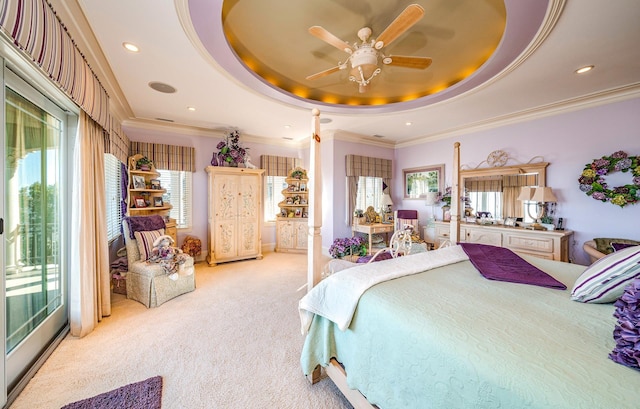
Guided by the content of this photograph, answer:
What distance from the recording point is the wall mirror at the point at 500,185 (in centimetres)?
374

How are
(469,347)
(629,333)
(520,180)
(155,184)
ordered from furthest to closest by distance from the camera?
(155,184) < (520,180) < (469,347) < (629,333)

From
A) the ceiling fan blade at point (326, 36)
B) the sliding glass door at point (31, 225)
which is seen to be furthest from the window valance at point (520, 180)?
the sliding glass door at point (31, 225)

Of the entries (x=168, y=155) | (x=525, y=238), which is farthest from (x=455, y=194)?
(x=168, y=155)

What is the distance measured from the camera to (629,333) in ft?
2.72

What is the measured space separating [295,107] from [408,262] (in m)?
2.69

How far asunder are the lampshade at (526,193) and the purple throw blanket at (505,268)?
1911 mm

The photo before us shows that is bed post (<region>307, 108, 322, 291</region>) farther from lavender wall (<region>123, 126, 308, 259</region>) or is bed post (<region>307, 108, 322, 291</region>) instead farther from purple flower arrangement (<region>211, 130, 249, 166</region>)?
lavender wall (<region>123, 126, 308, 259</region>)

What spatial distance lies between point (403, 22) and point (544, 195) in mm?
3293

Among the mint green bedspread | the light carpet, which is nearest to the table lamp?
the mint green bedspread

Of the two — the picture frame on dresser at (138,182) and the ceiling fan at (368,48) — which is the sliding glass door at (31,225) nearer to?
the picture frame on dresser at (138,182)

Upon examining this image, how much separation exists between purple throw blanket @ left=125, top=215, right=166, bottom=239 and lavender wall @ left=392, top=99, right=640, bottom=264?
17.5 feet

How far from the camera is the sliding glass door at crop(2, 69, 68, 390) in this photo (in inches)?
64.3

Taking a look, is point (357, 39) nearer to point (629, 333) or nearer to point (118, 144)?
point (629, 333)

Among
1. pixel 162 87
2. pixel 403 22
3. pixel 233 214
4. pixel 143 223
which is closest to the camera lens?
pixel 403 22
